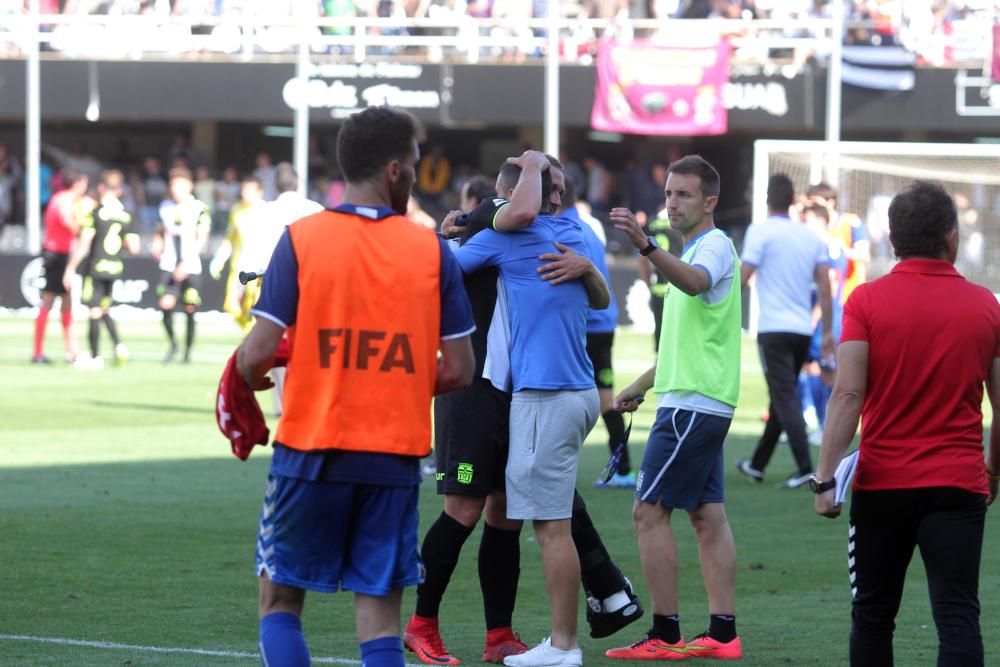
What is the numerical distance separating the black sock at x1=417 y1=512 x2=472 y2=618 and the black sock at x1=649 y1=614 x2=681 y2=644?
82 centimetres

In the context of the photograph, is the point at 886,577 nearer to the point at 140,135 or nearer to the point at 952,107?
the point at 952,107

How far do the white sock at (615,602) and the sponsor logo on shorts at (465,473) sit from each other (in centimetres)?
79

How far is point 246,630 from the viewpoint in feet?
24.4

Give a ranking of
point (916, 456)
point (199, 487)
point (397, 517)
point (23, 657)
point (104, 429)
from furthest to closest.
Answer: point (104, 429), point (199, 487), point (23, 657), point (916, 456), point (397, 517)

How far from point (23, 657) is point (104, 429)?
28.4 ft

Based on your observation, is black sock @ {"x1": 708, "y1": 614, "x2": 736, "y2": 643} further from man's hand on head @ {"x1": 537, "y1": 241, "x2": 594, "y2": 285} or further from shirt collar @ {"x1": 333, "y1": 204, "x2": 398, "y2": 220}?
shirt collar @ {"x1": 333, "y1": 204, "x2": 398, "y2": 220}

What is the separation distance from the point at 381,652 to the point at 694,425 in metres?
2.51

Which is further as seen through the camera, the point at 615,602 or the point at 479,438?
the point at 615,602

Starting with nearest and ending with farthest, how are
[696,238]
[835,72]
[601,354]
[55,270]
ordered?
[696,238] → [601,354] → [55,270] → [835,72]

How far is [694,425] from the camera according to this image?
7156 millimetres

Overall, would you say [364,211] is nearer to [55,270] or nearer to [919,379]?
[919,379]

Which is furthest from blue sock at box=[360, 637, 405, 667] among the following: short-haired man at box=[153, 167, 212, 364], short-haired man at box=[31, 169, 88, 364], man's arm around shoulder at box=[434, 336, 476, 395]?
short-haired man at box=[31, 169, 88, 364]

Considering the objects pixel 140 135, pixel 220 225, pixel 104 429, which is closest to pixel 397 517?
pixel 104 429

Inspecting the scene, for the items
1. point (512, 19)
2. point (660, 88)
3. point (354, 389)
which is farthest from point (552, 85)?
point (354, 389)
